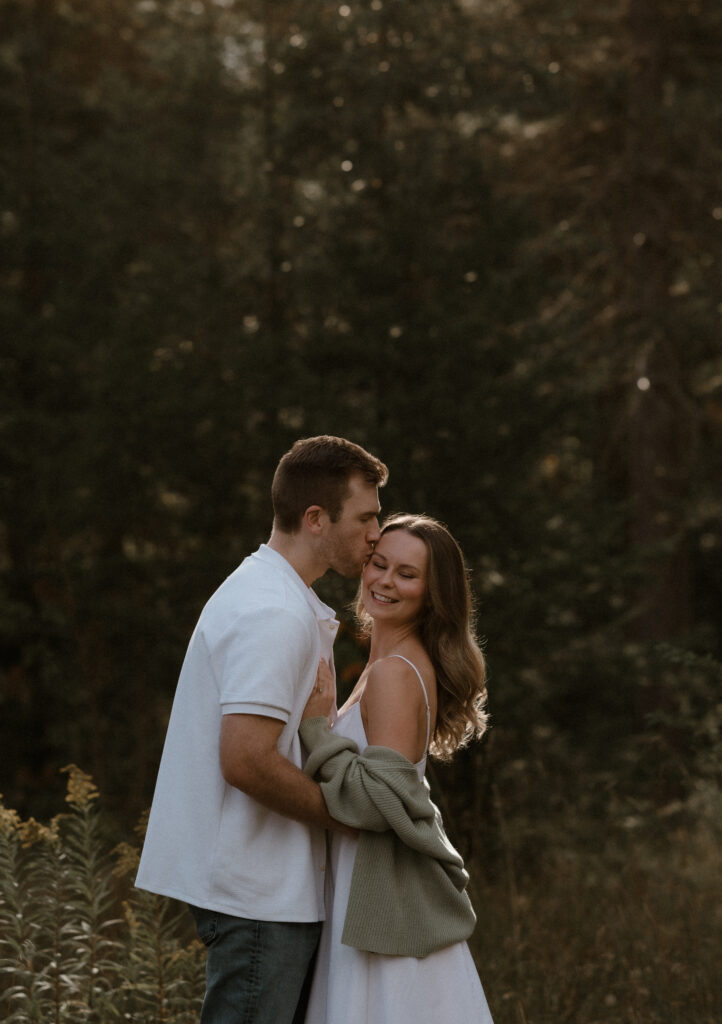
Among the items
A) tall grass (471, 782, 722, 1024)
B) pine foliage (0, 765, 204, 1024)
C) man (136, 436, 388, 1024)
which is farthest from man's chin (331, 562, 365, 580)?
tall grass (471, 782, 722, 1024)

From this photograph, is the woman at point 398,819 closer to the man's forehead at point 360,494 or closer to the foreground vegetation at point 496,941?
the man's forehead at point 360,494

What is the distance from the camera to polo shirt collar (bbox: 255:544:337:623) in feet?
10.5

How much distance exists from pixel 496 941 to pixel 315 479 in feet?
10.1

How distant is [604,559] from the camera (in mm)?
10172

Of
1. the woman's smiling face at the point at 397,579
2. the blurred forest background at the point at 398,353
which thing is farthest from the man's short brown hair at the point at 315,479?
the blurred forest background at the point at 398,353

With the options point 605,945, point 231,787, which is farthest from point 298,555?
point 605,945

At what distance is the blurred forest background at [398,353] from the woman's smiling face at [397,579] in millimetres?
3327

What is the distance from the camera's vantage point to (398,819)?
311cm

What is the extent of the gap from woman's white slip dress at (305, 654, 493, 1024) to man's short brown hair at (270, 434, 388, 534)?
3.09 ft

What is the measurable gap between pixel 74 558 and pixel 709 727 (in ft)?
27.3

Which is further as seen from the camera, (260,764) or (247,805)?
(247,805)

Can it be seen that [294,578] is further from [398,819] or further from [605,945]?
[605,945]

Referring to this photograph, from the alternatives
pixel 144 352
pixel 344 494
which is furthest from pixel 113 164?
pixel 344 494

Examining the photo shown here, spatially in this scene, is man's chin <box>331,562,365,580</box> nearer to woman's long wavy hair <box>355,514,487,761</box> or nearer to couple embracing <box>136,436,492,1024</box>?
couple embracing <box>136,436,492,1024</box>
